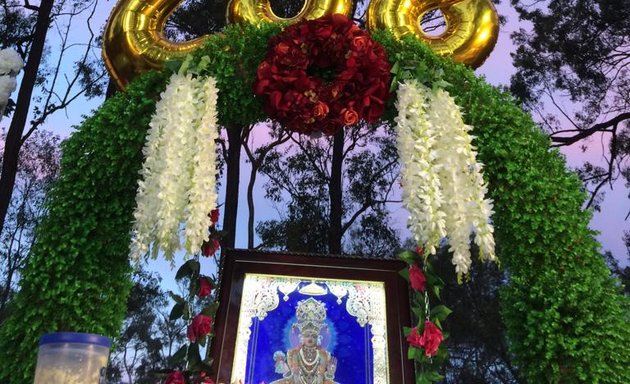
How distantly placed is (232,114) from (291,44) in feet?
1.85

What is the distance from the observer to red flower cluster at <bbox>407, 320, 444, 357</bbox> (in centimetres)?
250

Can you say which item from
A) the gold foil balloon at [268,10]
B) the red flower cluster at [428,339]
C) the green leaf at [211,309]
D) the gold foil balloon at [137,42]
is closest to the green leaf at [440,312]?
the red flower cluster at [428,339]

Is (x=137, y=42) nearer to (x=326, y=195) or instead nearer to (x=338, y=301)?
(x=338, y=301)

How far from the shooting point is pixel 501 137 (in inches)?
117

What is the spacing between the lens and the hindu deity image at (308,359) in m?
2.74

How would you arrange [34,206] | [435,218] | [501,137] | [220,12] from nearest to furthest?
1. [435,218]
2. [501,137]
3. [220,12]
4. [34,206]

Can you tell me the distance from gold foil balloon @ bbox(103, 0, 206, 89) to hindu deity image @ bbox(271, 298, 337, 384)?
1.75 metres

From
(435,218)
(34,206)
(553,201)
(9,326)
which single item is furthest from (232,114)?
(34,206)

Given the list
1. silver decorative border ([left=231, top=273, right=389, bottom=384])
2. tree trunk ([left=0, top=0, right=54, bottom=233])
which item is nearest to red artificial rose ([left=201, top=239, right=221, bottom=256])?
silver decorative border ([left=231, top=273, right=389, bottom=384])

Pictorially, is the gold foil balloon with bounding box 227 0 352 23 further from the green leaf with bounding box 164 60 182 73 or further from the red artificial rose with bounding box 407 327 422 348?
the red artificial rose with bounding box 407 327 422 348

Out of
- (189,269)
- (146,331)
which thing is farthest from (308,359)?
(146,331)

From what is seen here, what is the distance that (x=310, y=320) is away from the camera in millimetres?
2902

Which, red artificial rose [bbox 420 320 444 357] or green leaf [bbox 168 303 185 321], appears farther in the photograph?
green leaf [bbox 168 303 185 321]

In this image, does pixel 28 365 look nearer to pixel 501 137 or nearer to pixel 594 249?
pixel 501 137
